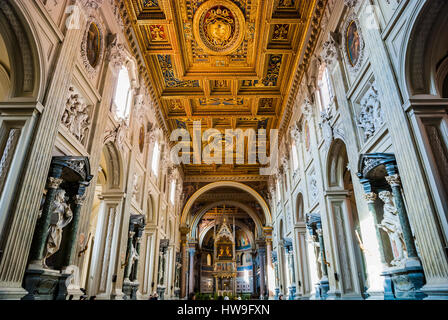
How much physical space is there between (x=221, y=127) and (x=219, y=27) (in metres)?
7.96

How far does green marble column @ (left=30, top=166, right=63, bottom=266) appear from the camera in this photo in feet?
18.0

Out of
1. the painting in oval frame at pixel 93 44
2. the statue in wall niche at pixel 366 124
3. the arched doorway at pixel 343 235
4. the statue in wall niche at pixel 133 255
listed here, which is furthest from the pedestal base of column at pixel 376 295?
the painting in oval frame at pixel 93 44

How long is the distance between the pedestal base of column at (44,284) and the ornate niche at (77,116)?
3222 millimetres

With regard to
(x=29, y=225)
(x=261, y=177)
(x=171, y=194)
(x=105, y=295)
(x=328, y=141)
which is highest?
(x=261, y=177)

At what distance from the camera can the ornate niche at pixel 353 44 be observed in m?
→ 7.75

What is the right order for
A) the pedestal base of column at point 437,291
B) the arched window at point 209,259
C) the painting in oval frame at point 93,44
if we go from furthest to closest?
the arched window at point 209,259, the painting in oval frame at point 93,44, the pedestal base of column at point 437,291

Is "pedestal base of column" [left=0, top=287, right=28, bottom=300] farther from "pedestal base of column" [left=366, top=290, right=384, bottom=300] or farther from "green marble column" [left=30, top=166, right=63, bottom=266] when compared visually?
"pedestal base of column" [left=366, top=290, right=384, bottom=300]

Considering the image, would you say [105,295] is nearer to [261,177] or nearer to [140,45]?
[140,45]

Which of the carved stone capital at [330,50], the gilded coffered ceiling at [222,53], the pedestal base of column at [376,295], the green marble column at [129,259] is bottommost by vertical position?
the pedestal base of column at [376,295]

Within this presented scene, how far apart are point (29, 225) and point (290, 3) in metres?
10.9

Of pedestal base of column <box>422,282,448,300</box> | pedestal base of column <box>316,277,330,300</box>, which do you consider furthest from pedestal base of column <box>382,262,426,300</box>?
pedestal base of column <box>316,277,330,300</box>

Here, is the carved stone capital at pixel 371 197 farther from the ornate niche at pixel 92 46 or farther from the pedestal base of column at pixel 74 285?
the ornate niche at pixel 92 46

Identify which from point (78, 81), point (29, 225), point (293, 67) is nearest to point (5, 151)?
point (29, 225)

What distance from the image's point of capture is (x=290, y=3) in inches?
436
